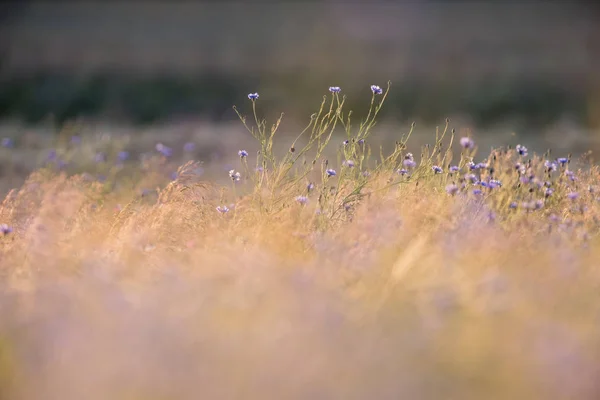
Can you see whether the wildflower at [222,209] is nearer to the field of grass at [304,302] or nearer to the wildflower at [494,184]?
the field of grass at [304,302]

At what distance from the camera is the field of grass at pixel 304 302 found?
2.08m

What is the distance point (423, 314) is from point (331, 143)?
10526 millimetres

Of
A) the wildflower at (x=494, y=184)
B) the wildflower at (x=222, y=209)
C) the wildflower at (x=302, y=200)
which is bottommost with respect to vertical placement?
the wildflower at (x=222, y=209)

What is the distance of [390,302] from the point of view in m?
2.56

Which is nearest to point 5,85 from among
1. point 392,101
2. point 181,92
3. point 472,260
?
point 181,92

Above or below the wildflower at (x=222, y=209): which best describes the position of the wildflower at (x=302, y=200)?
above

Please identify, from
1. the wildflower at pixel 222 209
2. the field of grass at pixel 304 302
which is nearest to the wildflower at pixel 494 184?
the field of grass at pixel 304 302

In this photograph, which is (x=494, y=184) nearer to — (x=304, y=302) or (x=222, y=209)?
(x=222, y=209)

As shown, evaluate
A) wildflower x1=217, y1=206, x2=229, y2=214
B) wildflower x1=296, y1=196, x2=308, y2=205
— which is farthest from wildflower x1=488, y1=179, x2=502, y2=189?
wildflower x1=217, y1=206, x2=229, y2=214

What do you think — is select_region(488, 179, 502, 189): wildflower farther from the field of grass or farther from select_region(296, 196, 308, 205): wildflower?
select_region(296, 196, 308, 205): wildflower

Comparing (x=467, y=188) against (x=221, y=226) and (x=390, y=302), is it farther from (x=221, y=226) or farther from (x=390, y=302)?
(x=390, y=302)

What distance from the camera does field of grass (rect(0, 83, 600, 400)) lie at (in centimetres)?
208

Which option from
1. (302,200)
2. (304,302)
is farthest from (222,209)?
(304,302)

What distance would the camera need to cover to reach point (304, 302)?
2363 millimetres
